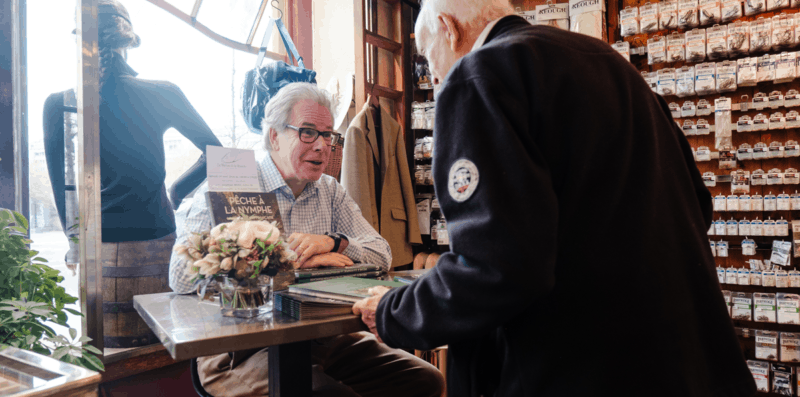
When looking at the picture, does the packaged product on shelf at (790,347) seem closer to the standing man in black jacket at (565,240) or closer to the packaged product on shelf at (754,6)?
the packaged product on shelf at (754,6)

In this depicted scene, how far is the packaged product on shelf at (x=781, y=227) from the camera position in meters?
3.01

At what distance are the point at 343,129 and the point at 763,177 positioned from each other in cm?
277

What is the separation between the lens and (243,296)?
3.57 ft

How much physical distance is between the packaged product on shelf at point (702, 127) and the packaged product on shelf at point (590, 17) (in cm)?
86

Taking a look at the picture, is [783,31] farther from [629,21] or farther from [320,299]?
[320,299]

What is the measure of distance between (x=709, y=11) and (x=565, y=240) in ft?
10.3

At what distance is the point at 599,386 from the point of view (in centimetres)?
76

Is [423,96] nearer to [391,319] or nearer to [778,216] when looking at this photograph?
[778,216]

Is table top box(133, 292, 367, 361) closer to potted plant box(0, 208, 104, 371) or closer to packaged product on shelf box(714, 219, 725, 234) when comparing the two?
potted plant box(0, 208, 104, 371)

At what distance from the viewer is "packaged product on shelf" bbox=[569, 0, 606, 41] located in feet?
11.0

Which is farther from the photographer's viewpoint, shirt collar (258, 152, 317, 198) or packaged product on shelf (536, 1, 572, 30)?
packaged product on shelf (536, 1, 572, 30)

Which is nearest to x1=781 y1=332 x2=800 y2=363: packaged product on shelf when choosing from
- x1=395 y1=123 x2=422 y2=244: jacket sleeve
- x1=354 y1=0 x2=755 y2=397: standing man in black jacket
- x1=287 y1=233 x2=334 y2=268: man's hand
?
x1=395 y1=123 x2=422 y2=244: jacket sleeve

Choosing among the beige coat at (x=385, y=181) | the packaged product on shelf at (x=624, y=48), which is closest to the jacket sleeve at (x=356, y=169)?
the beige coat at (x=385, y=181)

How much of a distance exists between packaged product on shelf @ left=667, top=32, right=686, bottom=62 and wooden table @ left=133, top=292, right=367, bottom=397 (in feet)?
10.1
